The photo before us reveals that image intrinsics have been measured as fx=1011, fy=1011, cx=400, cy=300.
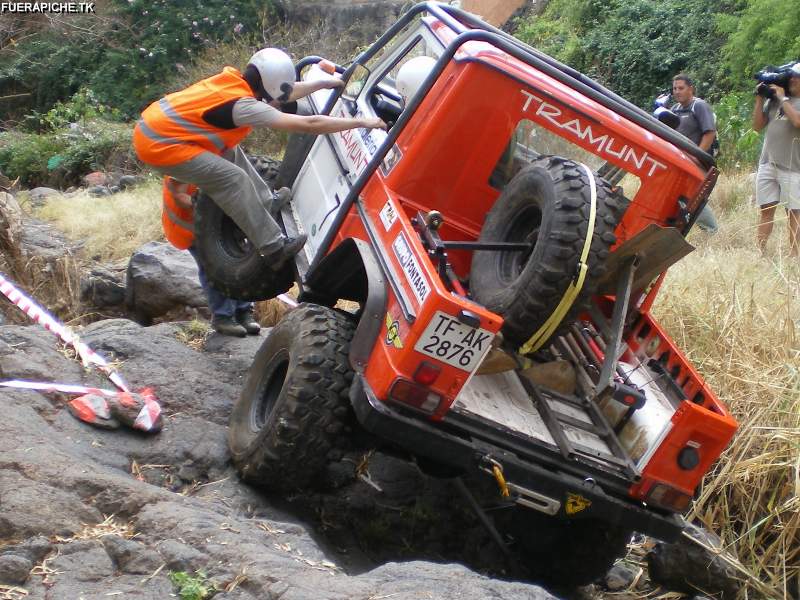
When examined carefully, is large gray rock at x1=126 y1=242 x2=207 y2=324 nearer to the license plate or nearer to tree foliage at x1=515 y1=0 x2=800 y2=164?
the license plate

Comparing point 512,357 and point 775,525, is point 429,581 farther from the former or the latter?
point 775,525

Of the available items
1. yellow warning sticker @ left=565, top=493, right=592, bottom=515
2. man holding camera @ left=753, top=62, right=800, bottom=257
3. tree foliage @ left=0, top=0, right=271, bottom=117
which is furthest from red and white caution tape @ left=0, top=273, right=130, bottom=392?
tree foliage @ left=0, top=0, right=271, bottom=117

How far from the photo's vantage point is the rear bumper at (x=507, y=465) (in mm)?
4273

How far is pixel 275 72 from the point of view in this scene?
6.22 m

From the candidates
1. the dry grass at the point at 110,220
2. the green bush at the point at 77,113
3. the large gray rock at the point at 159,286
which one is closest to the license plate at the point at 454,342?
the large gray rock at the point at 159,286

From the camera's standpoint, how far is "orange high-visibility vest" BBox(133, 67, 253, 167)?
615 centimetres

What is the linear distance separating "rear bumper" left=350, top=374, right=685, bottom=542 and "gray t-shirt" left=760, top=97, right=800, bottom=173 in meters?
4.90

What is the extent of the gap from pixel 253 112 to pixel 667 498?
3252 millimetres

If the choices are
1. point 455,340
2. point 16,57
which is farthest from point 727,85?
point 16,57

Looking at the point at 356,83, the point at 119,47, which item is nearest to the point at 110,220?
the point at 356,83

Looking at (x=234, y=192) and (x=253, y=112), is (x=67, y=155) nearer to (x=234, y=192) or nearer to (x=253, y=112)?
(x=234, y=192)

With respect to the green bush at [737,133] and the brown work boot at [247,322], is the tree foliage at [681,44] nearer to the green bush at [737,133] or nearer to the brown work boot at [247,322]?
the green bush at [737,133]

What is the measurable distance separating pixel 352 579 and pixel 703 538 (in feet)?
7.75

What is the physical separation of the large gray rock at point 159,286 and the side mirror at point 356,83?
220 cm
